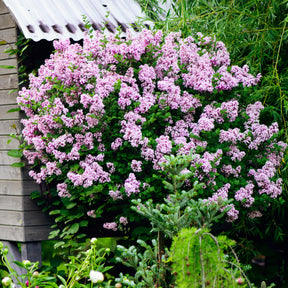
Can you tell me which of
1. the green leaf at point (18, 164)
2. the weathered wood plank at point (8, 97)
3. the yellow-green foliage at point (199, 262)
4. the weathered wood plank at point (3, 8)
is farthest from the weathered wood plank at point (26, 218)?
the yellow-green foliage at point (199, 262)

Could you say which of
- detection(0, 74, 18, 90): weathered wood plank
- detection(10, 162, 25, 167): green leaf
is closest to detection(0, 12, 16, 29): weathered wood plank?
detection(0, 74, 18, 90): weathered wood plank

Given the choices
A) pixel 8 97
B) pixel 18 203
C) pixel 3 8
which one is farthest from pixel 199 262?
pixel 3 8

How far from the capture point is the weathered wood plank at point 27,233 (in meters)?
4.93

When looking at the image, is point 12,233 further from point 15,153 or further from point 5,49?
point 5,49

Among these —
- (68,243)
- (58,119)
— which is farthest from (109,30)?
(68,243)

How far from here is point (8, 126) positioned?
5.07 metres

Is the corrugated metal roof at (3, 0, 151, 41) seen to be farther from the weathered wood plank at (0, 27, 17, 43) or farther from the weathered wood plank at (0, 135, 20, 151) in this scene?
the weathered wood plank at (0, 135, 20, 151)

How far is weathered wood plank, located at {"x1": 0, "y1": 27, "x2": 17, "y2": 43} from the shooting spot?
4996 millimetres

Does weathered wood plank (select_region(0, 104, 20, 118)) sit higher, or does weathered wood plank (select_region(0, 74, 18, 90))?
weathered wood plank (select_region(0, 74, 18, 90))

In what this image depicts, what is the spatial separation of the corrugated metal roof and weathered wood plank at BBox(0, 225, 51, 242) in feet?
6.52

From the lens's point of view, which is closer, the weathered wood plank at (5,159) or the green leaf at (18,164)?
the green leaf at (18,164)

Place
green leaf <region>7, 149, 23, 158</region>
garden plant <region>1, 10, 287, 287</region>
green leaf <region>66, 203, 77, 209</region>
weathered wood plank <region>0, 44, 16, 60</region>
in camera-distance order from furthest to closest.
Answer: weathered wood plank <region>0, 44, 16, 60</region> < green leaf <region>7, 149, 23, 158</region> < green leaf <region>66, 203, 77, 209</region> < garden plant <region>1, 10, 287, 287</region>

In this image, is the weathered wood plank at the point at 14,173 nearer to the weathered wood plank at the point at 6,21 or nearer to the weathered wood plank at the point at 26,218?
the weathered wood plank at the point at 26,218

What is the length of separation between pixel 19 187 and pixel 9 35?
64.9 inches
